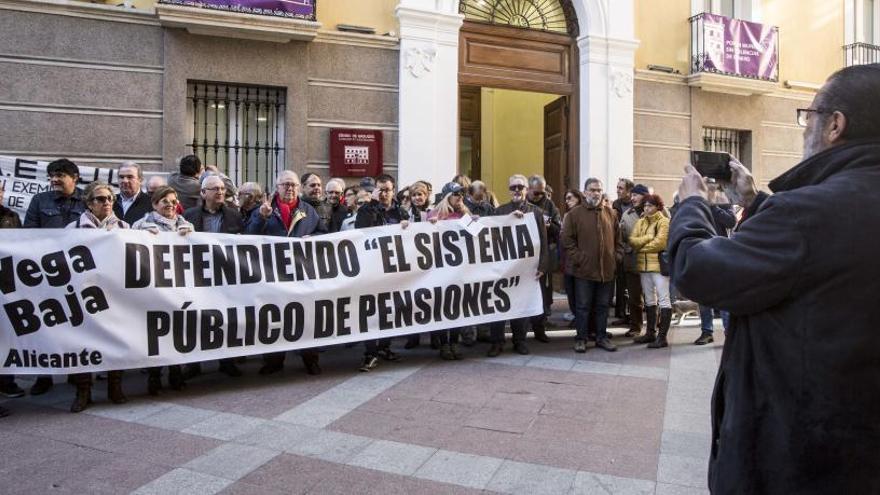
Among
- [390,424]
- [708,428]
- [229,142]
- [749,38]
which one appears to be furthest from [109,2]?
[749,38]

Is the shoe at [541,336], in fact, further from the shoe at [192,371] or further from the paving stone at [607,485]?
the paving stone at [607,485]

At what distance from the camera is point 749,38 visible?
1284 cm

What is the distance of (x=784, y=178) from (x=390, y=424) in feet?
Result: 11.3

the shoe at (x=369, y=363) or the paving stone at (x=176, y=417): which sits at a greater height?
the shoe at (x=369, y=363)

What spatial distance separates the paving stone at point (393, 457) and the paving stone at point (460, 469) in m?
0.06

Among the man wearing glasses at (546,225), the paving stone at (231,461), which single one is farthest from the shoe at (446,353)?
the paving stone at (231,461)

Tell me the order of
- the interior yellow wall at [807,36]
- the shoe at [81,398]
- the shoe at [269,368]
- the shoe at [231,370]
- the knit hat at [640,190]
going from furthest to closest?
1. the interior yellow wall at [807,36]
2. the knit hat at [640,190]
3. the shoe at [269,368]
4. the shoe at [231,370]
5. the shoe at [81,398]

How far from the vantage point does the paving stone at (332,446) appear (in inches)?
156

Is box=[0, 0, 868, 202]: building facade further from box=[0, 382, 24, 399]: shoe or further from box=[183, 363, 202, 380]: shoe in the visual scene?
box=[0, 382, 24, 399]: shoe

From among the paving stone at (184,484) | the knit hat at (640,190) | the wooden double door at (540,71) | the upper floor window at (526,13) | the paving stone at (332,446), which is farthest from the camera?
the upper floor window at (526,13)

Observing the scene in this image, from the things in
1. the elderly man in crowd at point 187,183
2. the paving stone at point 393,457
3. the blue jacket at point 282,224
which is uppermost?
the elderly man in crowd at point 187,183

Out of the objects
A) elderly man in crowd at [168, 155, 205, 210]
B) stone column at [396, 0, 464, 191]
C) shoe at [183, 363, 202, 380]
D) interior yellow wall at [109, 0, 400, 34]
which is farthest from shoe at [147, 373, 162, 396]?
interior yellow wall at [109, 0, 400, 34]

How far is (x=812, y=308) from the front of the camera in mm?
1533

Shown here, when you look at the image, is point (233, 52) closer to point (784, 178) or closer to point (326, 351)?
point (326, 351)
